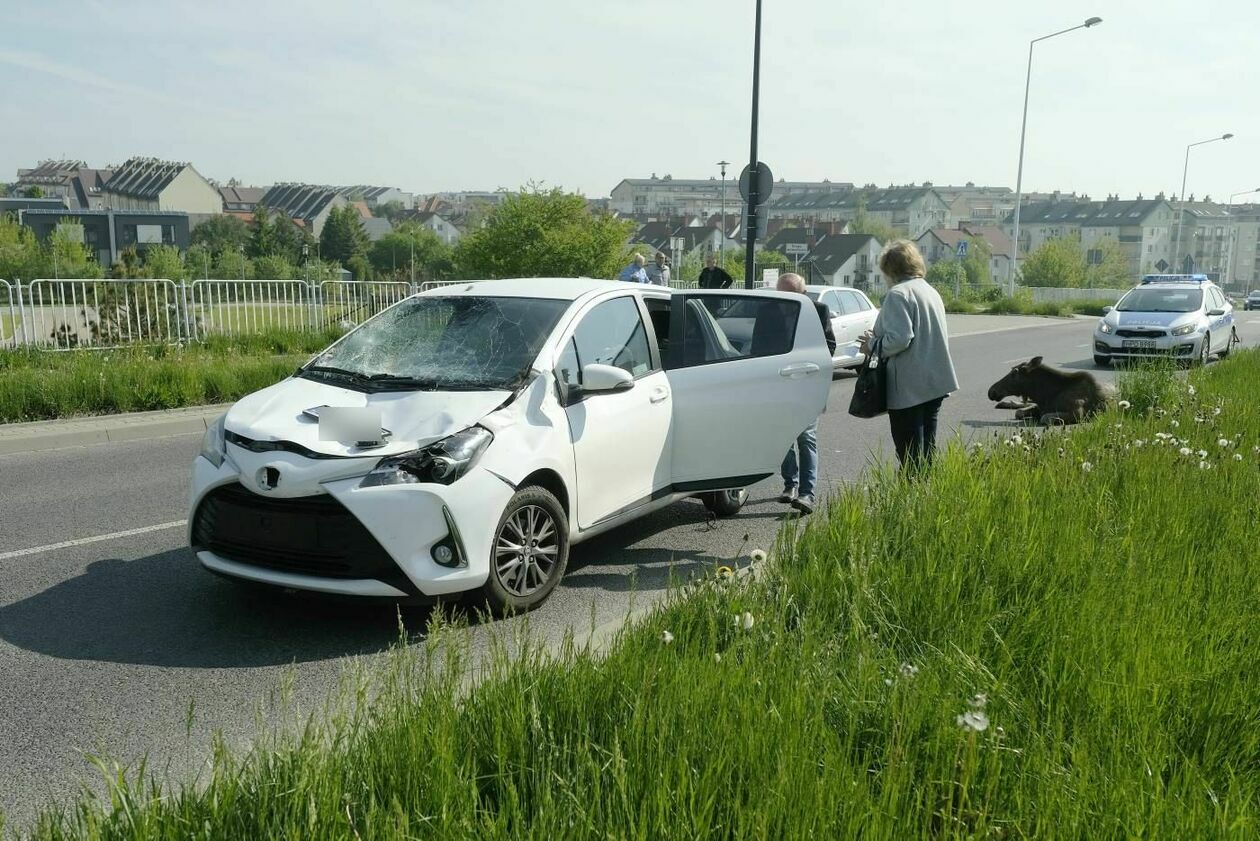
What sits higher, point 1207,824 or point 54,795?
point 1207,824

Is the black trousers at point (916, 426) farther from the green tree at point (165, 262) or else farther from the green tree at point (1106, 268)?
the green tree at point (1106, 268)

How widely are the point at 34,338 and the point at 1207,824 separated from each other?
16302 millimetres

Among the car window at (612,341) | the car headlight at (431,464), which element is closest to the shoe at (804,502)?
the car window at (612,341)

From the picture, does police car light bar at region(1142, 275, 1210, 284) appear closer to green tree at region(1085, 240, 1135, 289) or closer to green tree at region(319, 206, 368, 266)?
green tree at region(1085, 240, 1135, 289)

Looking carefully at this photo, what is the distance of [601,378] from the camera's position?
5.66 metres

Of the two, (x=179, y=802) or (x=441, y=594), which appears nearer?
(x=179, y=802)

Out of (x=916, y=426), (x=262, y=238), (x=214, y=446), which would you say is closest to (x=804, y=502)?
(x=916, y=426)

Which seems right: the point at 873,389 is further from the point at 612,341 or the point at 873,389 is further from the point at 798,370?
the point at 612,341

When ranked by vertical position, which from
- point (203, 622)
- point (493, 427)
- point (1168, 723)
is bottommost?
point (203, 622)

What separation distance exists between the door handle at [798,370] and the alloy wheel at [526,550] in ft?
7.18

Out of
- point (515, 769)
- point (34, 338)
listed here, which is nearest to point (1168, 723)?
point (515, 769)

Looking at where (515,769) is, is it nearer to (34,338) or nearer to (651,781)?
(651,781)

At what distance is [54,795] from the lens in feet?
11.4

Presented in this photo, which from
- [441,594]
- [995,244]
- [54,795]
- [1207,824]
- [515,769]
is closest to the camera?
[1207,824]
